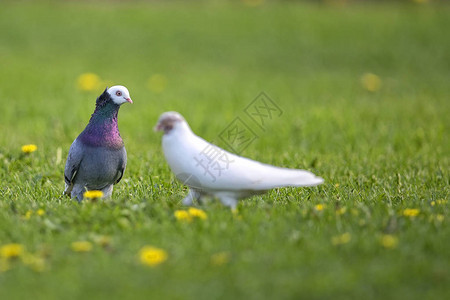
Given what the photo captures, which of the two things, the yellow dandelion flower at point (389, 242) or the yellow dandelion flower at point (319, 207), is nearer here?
the yellow dandelion flower at point (389, 242)

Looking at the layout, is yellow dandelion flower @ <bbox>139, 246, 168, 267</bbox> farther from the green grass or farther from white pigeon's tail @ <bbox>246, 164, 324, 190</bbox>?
white pigeon's tail @ <bbox>246, 164, 324, 190</bbox>

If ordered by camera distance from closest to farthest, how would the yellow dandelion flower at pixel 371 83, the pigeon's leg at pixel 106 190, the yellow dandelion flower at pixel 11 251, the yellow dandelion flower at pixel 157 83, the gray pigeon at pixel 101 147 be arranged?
1. the yellow dandelion flower at pixel 11 251
2. the gray pigeon at pixel 101 147
3. the pigeon's leg at pixel 106 190
4. the yellow dandelion flower at pixel 157 83
5. the yellow dandelion flower at pixel 371 83

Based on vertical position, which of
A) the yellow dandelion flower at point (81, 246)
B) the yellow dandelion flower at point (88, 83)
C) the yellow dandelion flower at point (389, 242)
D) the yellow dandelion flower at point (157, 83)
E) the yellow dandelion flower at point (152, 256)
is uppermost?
the yellow dandelion flower at point (157, 83)

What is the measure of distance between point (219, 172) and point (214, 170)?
0.10 ft

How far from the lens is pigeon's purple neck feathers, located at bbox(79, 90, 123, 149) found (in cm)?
404

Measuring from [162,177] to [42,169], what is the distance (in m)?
1.08

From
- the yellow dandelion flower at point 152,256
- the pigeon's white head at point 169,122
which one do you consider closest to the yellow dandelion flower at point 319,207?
the pigeon's white head at point 169,122

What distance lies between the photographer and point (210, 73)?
11375 millimetres

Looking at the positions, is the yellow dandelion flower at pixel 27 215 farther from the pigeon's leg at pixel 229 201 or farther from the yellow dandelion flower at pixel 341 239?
the yellow dandelion flower at pixel 341 239

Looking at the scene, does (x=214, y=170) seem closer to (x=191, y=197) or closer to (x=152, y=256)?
(x=191, y=197)

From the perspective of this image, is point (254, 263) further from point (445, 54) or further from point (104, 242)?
point (445, 54)

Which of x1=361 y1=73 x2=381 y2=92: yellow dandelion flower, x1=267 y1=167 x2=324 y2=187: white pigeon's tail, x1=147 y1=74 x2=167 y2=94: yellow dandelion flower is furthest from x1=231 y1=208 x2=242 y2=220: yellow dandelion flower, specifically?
x1=361 y1=73 x2=381 y2=92: yellow dandelion flower

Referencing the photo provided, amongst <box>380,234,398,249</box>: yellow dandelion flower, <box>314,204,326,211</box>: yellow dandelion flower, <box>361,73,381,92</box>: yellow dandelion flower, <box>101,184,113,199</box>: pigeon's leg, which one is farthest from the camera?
<box>361,73,381,92</box>: yellow dandelion flower

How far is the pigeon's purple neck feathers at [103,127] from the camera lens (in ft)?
13.2
